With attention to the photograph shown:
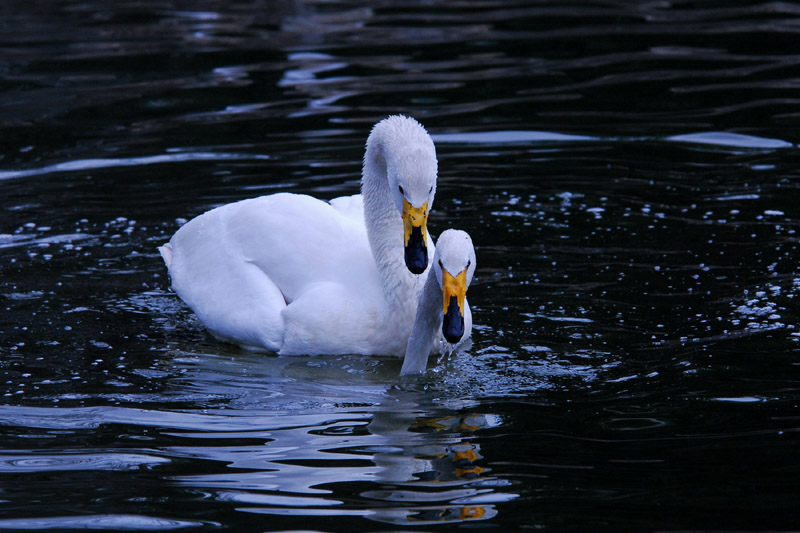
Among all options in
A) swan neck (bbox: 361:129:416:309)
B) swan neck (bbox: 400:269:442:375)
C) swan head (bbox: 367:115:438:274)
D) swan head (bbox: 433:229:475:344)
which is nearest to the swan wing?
swan neck (bbox: 361:129:416:309)

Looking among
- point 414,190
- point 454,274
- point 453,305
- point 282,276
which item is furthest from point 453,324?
A: point 282,276

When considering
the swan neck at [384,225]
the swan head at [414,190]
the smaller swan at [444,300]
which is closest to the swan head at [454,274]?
the smaller swan at [444,300]

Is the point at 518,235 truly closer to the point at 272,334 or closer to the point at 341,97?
the point at 272,334

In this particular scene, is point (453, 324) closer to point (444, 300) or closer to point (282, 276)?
point (444, 300)

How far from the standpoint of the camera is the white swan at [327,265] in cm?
660

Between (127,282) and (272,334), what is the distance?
1.68 metres

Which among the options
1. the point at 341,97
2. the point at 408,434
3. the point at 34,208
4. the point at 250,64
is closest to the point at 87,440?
the point at 408,434

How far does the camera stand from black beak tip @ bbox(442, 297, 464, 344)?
584cm

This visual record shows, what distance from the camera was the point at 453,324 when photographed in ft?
19.3

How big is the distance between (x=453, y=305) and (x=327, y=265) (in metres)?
1.40

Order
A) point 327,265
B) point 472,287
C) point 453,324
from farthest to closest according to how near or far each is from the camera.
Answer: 1. point 472,287
2. point 327,265
3. point 453,324

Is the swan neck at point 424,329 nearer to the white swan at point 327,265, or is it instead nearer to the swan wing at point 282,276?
the white swan at point 327,265

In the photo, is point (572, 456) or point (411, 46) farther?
point (411, 46)

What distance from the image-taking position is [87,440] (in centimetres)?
561
